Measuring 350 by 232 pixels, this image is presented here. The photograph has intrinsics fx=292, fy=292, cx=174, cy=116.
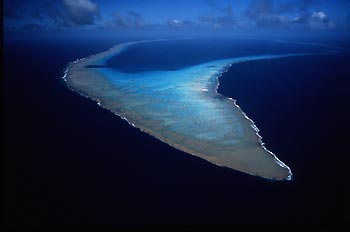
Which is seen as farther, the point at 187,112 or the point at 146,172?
the point at 187,112

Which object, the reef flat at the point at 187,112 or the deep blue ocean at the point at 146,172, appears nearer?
the deep blue ocean at the point at 146,172

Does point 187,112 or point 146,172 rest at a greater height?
point 187,112

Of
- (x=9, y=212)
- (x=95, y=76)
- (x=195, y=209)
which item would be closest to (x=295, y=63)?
(x=95, y=76)

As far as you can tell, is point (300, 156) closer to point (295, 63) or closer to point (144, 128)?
point (144, 128)

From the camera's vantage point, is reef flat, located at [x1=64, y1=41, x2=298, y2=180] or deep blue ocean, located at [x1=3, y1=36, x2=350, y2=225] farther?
reef flat, located at [x1=64, y1=41, x2=298, y2=180]
